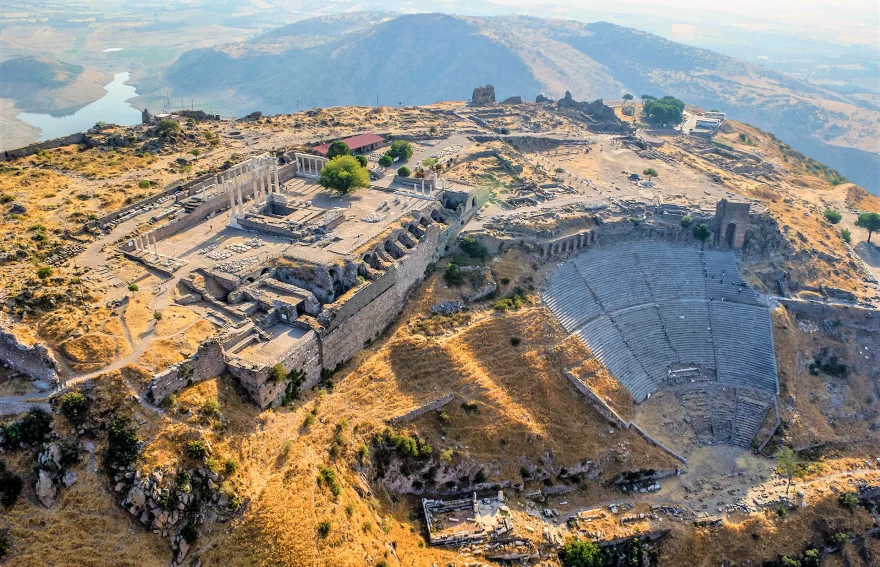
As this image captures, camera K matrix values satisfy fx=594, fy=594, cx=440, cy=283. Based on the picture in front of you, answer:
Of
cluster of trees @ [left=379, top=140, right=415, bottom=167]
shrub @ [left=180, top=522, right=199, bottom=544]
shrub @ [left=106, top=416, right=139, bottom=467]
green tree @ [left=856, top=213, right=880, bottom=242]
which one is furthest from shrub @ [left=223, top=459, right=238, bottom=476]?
green tree @ [left=856, top=213, right=880, bottom=242]

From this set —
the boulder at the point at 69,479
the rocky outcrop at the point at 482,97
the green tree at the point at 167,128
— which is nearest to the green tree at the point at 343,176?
the green tree at the point at 167,128

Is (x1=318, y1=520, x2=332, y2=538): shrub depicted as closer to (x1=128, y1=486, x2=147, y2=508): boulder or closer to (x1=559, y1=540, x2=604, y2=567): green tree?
(x1=128, y1=486, x2=147, y2=508): boulder

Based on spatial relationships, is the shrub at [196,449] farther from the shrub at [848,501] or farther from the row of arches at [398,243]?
the shrub at [848,501]

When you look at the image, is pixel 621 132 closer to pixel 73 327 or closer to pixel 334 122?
pixel 334 122

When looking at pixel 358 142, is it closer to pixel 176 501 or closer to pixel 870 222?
pixel 176 501

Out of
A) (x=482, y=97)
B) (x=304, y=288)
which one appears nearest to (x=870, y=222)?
(x=482, y=97)

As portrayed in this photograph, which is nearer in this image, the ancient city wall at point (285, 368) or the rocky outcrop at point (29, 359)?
the rocky outcrop at point (29, 359)
